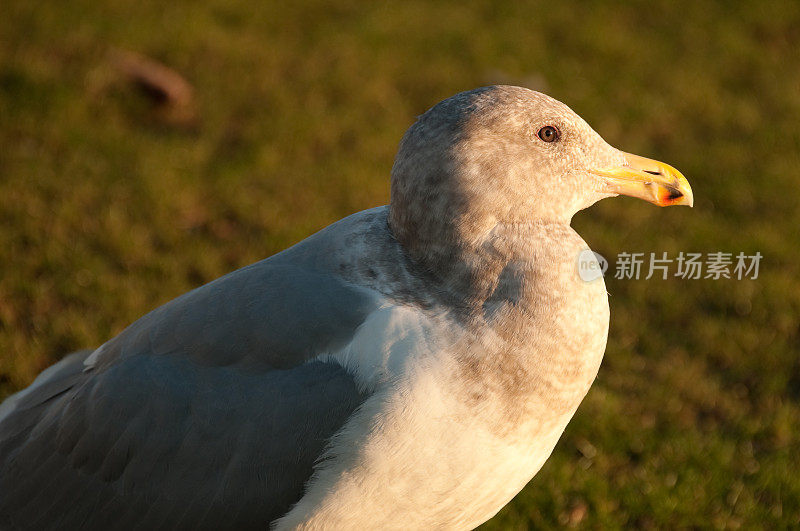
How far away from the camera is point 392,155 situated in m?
6.68

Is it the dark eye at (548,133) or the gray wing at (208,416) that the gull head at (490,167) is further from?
the gray wing at (208,416)

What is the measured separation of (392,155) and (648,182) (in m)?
3.90

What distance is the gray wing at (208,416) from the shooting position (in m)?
2.60

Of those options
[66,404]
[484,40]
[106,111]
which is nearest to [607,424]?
[66,404]

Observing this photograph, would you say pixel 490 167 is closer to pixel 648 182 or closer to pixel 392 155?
pixel 648 182

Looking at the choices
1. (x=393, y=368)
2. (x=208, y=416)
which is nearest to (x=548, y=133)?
(x=393, y=368)

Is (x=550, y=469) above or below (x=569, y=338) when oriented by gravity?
below

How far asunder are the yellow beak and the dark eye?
245 mm

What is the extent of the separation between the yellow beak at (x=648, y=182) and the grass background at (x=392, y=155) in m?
1.62

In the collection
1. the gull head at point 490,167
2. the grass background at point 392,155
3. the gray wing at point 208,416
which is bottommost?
the grass background at point 392,155

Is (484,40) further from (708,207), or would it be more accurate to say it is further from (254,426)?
(254,426)

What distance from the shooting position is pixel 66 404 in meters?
2.98

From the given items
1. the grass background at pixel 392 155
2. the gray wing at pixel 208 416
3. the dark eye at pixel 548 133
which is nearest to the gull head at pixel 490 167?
the dark eye at pixel 548 133

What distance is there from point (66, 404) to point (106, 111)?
3.95 meters
